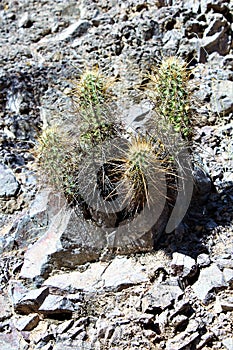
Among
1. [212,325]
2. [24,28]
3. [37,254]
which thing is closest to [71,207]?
[37,254]

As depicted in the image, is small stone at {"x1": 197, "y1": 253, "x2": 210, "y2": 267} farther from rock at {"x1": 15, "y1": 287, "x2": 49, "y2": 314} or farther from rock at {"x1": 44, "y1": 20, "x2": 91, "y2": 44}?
rock at {"x1": 44, "y1": 20, "x2": 91, "y2": 44}

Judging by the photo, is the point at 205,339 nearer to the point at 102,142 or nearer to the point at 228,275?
the point at 228,275

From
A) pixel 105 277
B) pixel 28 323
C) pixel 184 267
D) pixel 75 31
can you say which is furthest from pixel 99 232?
pixel 75 31

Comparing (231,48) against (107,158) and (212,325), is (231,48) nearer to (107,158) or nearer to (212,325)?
(107,158)

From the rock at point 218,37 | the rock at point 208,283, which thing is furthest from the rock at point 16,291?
the rock at point 218,37

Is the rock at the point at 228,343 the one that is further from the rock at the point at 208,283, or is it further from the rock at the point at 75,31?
the rock at the point at 75,31

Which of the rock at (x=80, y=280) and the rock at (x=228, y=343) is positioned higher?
the rock at (x=80, y=280)
